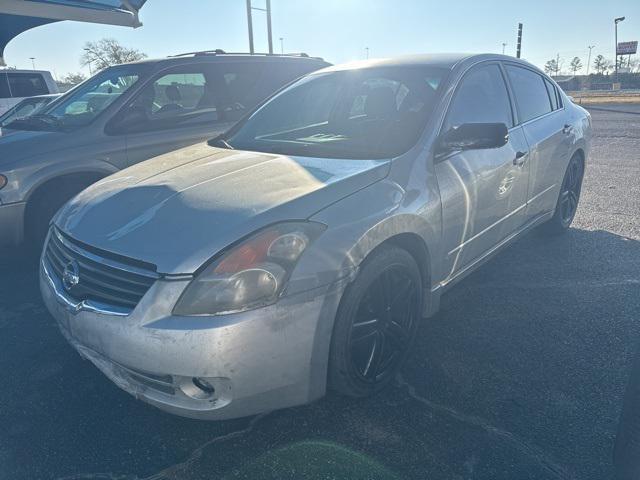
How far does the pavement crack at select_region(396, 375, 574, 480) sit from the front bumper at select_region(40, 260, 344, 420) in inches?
25.4

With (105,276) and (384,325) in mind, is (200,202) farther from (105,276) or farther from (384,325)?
(384,325)

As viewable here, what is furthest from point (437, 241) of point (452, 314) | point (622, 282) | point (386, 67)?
point (622, 282)

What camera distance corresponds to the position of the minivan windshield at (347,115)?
2.84 m

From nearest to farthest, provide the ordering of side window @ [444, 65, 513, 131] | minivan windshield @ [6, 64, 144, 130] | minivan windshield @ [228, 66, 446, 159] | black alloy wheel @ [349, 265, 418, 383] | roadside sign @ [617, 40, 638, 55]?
black alloy wheel @ [349, 265, 418, 383] < minivan windshield @ [228, 66, 446, 159] < side window @ [444, 65, 513, 131] < minivan windshield @ [6, 64, 144, 130] < roadside sign @ [617, 40, 638, 55]

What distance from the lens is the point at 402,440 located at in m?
2.25

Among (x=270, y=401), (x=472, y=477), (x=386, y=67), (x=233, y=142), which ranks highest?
(x=386, y=67)

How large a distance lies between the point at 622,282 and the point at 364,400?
2.48 m

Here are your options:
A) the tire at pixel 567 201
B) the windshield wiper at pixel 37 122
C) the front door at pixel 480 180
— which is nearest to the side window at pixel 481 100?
the front door at pixel 480 180

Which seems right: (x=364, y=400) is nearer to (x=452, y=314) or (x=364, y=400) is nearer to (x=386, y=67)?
(x=452, y=314)

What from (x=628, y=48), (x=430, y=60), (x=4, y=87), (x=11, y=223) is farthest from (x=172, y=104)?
(x=628, y=48)

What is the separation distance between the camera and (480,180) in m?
3.03

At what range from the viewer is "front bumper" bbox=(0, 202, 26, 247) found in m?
3.94

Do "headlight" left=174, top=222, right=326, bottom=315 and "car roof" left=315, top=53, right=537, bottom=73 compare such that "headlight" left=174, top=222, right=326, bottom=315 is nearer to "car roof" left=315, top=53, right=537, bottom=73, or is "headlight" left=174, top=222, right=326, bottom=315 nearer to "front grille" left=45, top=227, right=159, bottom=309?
"front grille" left=45, top=227, right=159, bottom=309

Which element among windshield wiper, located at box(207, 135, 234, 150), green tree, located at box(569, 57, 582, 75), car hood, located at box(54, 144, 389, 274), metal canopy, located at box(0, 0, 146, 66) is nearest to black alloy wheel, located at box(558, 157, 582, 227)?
car hood, located at box(54, 144, 389, 274)
